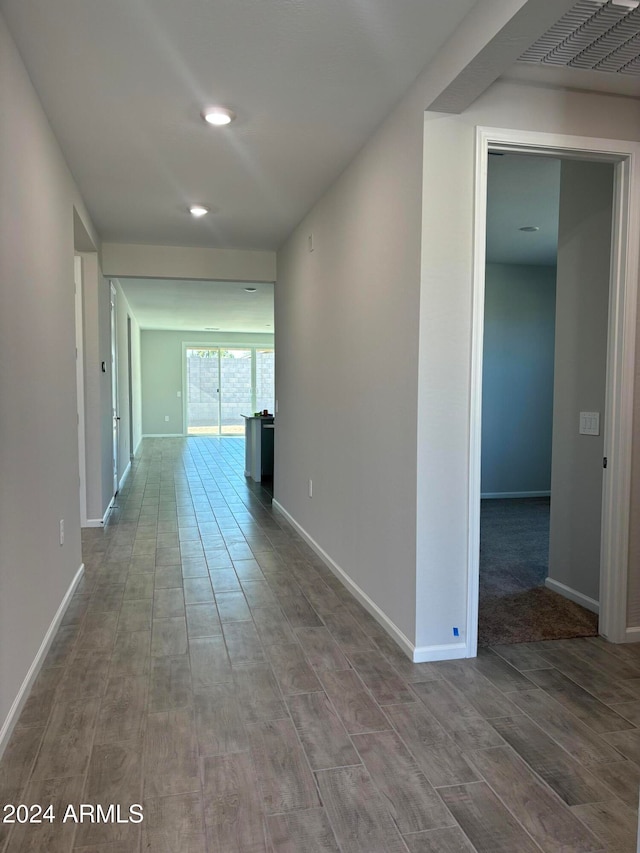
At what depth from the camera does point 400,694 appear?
2.40 meters

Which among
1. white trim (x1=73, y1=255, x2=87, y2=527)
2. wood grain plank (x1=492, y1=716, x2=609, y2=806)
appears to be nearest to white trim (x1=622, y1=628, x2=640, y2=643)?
wood grain plank (x1=492, y1=716, x2=609, y2=806)

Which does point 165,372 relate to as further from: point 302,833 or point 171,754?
point 302,833

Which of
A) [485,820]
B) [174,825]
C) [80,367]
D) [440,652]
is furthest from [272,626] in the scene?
[80,367]

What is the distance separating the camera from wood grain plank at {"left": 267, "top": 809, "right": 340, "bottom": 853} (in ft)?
5.24

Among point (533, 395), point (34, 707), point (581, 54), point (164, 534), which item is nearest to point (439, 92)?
point (581, 54)

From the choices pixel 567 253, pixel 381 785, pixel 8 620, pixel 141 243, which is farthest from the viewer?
pixel 141 243

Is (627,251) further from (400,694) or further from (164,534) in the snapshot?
(164,534)

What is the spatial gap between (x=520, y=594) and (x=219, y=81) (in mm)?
3067

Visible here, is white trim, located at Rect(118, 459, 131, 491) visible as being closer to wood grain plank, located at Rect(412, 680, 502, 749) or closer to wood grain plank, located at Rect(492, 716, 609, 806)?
wood grain plank, located at Rect(412, 680, 502, 749)

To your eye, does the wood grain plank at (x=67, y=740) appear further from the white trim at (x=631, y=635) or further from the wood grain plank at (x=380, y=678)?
the white trim at (x=631, y=635)

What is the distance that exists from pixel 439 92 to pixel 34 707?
282cm

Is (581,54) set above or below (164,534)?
above

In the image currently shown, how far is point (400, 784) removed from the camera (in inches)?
72.9

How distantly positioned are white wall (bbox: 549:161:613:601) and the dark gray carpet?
0.59 feet
